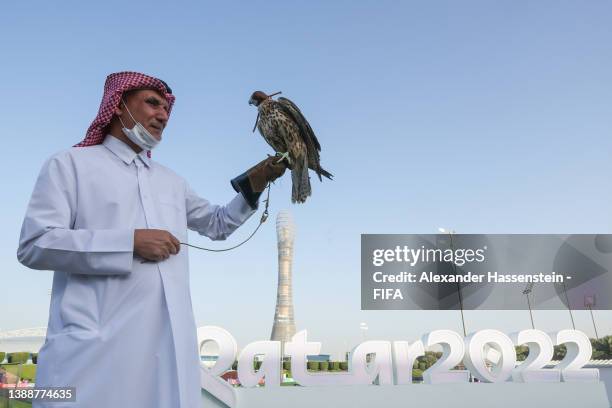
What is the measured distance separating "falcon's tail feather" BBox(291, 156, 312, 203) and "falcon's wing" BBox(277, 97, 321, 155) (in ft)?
0.66

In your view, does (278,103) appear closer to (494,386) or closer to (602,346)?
(494,386)

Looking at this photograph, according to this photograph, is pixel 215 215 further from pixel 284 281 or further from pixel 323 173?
pixel 284 281


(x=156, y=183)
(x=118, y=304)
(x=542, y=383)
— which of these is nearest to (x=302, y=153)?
(x=156, y=183)

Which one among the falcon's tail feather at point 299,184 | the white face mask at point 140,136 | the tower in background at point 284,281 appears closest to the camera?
the white face mask at point 140,136

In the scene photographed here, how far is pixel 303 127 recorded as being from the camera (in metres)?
3.07

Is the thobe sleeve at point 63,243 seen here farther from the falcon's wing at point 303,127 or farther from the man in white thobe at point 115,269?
the falcon's wing at point 303,127

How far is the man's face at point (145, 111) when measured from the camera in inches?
88.4

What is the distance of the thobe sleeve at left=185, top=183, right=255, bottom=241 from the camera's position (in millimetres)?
2512

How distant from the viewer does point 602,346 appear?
4400 centimetres

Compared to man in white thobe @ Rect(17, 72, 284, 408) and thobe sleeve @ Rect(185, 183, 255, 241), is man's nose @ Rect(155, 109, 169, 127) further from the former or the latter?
thobe sleeve @ Rect(185, 183, 255, 241)

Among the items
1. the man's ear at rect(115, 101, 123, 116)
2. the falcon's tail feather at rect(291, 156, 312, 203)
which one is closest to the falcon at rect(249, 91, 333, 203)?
the falcon's tail feather at rect(291, 156, 312, 203)

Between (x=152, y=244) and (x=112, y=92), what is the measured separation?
0.75m

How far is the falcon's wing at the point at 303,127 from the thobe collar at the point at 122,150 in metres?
1.02

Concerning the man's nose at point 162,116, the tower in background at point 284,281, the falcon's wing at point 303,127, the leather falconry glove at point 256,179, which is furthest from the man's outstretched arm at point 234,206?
the tower in background at point 284,281
